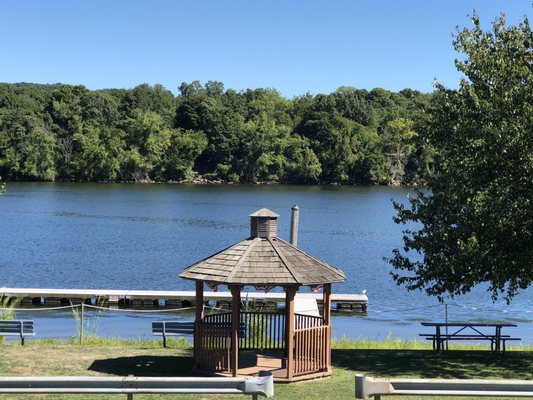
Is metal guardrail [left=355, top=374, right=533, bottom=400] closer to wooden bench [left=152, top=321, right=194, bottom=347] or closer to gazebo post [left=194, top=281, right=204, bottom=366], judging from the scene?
gazebo post [left=194, top=281, right=204, bottom=366]

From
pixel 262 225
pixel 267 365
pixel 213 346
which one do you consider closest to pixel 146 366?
pixel 213 346

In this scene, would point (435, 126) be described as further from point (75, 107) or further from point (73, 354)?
point (75, 107)

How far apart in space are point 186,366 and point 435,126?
26.0 ft

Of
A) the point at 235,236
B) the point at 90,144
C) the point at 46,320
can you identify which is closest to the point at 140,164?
the point at 90,144

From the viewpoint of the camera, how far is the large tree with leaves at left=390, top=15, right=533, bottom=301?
16453 millimetres

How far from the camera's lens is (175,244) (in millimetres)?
55969

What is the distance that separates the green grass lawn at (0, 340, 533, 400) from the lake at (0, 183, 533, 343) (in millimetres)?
8706

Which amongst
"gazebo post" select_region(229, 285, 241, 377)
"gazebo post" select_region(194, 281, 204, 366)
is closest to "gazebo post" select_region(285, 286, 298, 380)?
"gazebo post" select_region(229, 285, 241, 377)

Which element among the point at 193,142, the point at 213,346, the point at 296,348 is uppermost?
the point at 193,142

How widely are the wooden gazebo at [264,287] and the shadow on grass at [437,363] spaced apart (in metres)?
1.36

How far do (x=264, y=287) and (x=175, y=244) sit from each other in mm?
40148

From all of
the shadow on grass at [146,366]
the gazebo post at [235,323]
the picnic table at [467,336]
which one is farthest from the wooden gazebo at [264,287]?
the picnic table at [467,336]

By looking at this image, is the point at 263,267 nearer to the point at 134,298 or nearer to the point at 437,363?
the point at 437,363

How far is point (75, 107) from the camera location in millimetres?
142125
